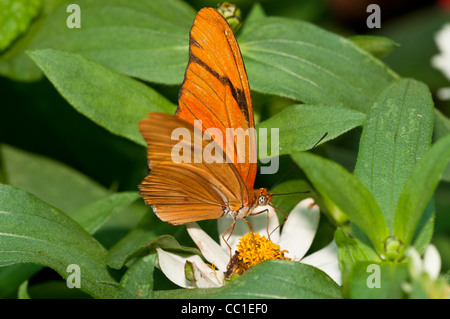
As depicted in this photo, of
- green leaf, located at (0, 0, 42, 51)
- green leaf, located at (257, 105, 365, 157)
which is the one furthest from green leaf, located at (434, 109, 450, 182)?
green leaf, located at (0, 0, 42, 51)

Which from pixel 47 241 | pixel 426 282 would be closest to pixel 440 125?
pixel 426 282

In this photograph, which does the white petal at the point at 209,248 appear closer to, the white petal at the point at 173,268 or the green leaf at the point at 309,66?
the white petal at the point at 173,268

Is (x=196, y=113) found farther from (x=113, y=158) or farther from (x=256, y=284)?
(x=113, y=158)

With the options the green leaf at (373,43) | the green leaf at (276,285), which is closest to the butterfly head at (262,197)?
the green leaf at (276,285)

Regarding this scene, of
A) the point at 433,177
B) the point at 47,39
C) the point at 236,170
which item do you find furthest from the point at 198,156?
the point at 47,39

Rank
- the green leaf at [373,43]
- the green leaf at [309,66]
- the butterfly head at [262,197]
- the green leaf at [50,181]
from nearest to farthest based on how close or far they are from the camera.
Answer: the butterfly head at [262,197]
the green leaf at [309,66]
the green leaf at [373,43]
the green leaf at [50,181]

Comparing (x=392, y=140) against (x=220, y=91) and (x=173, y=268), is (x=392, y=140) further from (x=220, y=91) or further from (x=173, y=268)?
(x=173, y=268)
